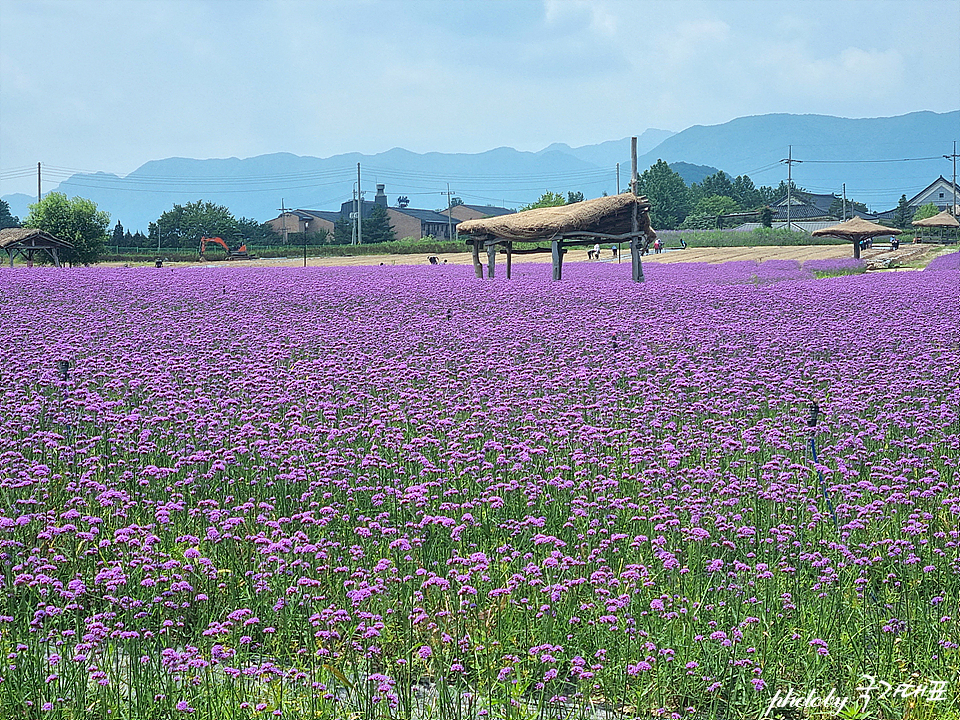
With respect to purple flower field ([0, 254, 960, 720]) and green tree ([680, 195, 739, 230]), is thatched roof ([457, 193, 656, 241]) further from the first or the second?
green tree ([680, 195, 739, 230])

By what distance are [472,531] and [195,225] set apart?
102747 millimetres

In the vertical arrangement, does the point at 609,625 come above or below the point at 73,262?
below

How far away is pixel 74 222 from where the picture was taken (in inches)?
2418

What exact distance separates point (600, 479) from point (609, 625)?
1.69 meters

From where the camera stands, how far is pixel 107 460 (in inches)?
252

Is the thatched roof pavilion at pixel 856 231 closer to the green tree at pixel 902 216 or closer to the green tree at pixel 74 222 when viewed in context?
the green tree at pixel 74 222

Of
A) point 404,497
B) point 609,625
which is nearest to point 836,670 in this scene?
point 609,625

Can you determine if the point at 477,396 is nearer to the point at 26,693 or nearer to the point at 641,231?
the point at 26,693

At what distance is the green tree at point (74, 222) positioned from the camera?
200ft

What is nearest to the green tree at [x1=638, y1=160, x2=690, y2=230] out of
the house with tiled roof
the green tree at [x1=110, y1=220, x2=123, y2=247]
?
the house with tiled roof

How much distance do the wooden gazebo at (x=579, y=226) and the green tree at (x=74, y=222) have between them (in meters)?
42.0

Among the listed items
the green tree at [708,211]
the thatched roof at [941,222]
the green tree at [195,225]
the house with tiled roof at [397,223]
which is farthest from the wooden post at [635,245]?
the green tree at [708,211]

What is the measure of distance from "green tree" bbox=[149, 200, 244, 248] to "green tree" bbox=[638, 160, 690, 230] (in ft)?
184

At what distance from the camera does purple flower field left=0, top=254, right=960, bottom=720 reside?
383 cm
